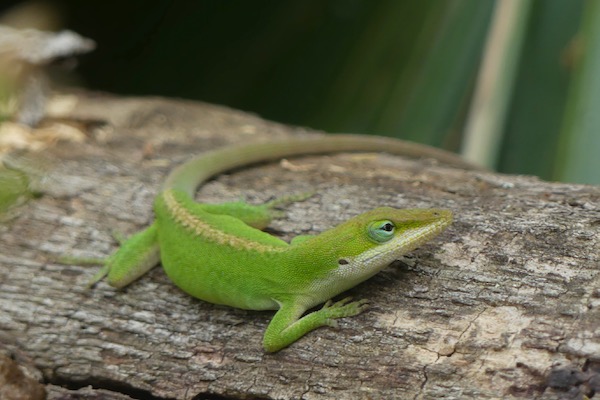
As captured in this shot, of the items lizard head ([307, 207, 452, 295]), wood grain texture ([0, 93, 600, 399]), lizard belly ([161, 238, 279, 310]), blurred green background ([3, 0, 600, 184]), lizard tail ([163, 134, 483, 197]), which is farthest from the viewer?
lizard tail ([163, 134, 483, 197])

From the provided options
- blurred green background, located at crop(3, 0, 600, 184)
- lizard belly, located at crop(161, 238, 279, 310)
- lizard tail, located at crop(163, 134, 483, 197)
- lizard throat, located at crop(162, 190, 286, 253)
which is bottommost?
lizard belly, located at crop(161, 238, 279, 310)

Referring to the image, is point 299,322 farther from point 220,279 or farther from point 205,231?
point 205,231

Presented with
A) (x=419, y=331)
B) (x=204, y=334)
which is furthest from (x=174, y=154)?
(x=419, y=331)

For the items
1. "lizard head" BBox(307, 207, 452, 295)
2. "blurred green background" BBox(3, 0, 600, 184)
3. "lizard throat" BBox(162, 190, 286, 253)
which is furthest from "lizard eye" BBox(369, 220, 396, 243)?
"blurred green background" BBox(3, 0, 600, 184)

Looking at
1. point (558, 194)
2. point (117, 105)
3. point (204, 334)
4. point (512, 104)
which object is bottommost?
point (204, 334)

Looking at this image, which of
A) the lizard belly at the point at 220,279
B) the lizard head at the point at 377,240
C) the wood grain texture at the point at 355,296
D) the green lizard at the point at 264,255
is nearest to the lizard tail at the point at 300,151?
the wood grain texture at the point at 355,296

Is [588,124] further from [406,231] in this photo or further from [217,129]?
[217,129]

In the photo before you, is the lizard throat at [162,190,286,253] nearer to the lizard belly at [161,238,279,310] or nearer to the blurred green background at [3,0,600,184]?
the lizard belly at [161,238,279,310]
